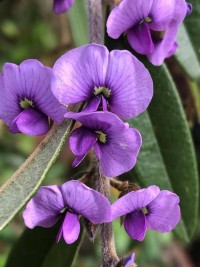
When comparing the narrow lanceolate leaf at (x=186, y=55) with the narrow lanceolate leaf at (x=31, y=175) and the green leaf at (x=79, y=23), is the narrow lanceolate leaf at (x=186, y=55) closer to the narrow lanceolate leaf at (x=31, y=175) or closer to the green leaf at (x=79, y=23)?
the green leaf at (x=79, y=23)


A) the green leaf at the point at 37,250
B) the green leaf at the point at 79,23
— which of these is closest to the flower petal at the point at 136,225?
the green leaf at the point at 37,250

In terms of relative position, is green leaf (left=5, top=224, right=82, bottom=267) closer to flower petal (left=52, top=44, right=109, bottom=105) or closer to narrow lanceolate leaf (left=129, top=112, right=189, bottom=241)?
narrow lanceolate leaf (left=129, top=112, right=189, bottom=241)

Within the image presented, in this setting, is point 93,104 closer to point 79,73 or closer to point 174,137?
point 79,73

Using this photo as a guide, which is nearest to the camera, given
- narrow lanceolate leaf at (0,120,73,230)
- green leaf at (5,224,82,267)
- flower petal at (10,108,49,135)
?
narrow lanceolate leaf at (0,120,73,230)

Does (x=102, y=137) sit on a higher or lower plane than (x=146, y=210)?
higher

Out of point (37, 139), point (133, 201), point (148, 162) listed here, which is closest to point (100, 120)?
point (133, 201)

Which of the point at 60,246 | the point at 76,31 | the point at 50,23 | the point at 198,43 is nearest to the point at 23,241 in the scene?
the point at 60,246

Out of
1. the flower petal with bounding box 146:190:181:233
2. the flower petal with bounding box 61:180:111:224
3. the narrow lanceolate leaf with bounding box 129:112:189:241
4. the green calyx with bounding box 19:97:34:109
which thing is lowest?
the narrow lanceolate leaf with bounding box 129:112:189:241

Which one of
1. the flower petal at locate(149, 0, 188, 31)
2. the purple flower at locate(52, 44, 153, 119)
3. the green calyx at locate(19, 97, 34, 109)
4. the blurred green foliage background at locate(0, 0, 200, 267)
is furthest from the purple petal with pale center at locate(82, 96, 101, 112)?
the blurred green foliage background at locate(0, 0, 200, 267)
